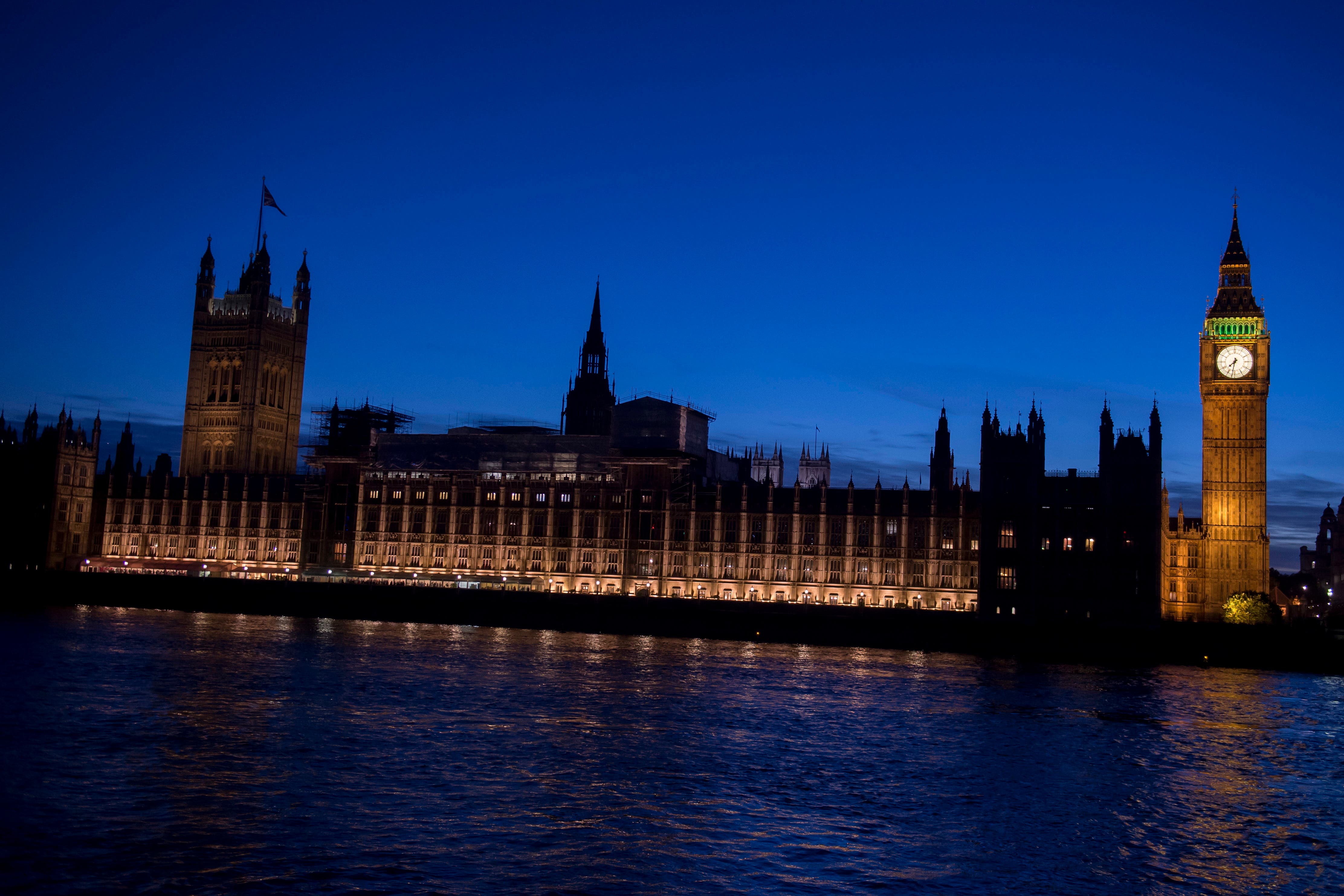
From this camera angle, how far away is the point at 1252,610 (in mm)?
104000

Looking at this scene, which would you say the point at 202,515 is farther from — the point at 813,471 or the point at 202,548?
the point at 813,471

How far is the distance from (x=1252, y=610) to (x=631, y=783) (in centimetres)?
8500

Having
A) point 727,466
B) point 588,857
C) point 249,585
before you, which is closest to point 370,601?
point 249,585

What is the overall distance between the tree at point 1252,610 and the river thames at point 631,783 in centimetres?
3897

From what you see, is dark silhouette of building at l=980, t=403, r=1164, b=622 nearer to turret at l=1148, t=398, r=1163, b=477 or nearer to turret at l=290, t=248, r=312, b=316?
turret at l=1148, t=398, r=1163, b=477

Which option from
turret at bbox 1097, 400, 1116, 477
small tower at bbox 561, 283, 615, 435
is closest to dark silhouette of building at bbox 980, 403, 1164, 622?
turret at bbox 1097, 400, 1116, 477

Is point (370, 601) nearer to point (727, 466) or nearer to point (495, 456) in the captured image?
point (495, 456)

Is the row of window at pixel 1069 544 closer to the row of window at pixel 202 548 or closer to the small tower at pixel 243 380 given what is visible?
the row of window at pixel 202 548

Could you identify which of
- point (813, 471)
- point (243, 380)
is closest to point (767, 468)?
point (813, 471)

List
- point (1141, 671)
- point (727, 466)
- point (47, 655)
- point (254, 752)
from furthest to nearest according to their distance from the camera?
point (727, 466) → point (1141, 671) → point (47, 655) → point (254, 752)

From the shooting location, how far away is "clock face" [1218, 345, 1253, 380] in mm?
119812

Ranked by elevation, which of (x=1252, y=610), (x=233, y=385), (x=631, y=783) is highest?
(x=233, y=385)

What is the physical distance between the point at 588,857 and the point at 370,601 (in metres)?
90.7

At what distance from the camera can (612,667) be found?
231ft
